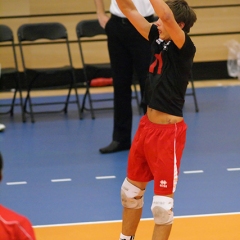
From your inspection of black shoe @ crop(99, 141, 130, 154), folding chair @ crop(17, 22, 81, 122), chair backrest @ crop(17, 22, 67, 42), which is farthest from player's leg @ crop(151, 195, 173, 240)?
chair backrest @ crop(17, 22, 67, 42)

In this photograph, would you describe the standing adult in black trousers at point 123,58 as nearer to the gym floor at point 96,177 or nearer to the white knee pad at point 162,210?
the gym floor at point 96,177

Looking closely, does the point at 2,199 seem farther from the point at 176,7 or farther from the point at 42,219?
the point at 176,7

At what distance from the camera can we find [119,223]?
379 centimetres

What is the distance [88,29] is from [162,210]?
465cm

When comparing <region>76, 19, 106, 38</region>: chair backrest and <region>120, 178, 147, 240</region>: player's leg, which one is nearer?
<region>120, 178, 147, 240</region>: player's leg

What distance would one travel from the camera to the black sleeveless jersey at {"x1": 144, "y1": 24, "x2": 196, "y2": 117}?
3.06m

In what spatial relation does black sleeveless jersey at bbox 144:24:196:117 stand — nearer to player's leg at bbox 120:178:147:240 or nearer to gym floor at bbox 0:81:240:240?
player's leg at bbox 120:178:147:240

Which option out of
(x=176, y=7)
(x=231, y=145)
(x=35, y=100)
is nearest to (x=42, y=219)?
(x=176, y=7)

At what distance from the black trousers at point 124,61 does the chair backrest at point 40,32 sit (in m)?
2.06

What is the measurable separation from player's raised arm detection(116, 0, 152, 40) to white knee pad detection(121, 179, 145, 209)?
861mm

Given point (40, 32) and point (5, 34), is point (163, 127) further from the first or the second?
point (5, 34)

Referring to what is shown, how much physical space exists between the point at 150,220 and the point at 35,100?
434cm

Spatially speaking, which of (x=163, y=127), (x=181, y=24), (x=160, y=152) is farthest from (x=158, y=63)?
(x=160, y=152)

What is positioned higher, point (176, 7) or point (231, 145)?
point (176, 7)
